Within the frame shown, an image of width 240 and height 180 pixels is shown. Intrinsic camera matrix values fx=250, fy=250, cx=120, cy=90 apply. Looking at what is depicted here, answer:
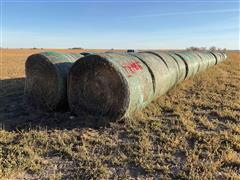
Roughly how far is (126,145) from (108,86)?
145 cm

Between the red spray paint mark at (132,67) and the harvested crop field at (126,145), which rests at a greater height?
the red spray paint mark at (132,67)

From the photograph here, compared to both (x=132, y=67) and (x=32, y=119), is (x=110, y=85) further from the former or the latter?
(x=32, y=119)

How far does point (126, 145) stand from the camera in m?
4.22

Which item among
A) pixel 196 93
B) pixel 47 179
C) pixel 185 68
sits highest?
pixel 185 68

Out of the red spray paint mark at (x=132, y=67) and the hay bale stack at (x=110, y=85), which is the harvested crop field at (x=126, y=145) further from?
the red spray paint mark at (x=132, y=67)

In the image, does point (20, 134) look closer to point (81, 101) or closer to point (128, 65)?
point (81, 101)

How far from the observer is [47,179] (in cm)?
324

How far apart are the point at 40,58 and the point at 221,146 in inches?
170

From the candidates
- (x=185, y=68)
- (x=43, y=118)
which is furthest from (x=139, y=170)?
(x=185, y=68)

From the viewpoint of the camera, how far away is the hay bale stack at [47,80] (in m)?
→ 5.72

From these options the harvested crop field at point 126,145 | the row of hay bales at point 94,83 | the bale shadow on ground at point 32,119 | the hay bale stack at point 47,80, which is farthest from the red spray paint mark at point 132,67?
the hay bale stack at point 47,80

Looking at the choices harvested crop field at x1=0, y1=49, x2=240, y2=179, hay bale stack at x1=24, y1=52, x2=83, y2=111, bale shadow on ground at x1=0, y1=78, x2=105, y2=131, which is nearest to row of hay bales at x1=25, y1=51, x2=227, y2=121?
hay bale stack at x1=24, y1=52, x2=83, y2=111

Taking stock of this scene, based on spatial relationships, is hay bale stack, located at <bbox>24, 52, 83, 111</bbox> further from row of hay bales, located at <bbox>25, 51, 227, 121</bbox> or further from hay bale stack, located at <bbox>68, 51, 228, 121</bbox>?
hay bale stack, located at <bbox>68, 51, 228, 121</bbox>

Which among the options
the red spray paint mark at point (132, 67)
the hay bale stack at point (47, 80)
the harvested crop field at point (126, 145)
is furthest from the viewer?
the hay bale stack at point (47, 80)
